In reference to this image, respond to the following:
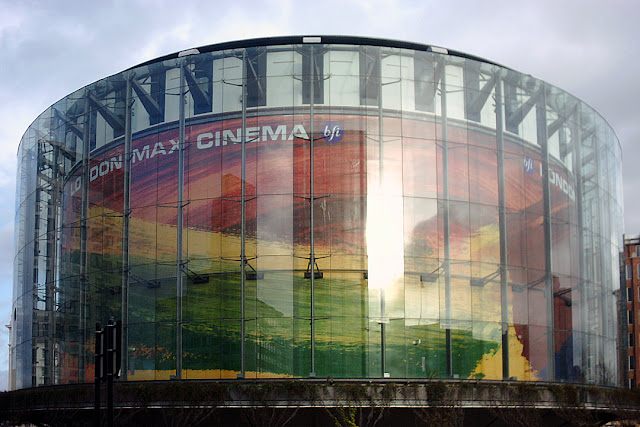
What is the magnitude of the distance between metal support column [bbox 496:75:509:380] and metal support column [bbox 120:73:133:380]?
18.7 m

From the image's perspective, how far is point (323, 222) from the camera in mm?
41969

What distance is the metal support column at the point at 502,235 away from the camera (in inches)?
1706

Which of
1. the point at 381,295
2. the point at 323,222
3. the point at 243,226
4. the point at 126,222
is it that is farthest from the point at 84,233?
the point at 381,295

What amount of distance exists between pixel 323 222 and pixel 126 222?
1054 centimetres

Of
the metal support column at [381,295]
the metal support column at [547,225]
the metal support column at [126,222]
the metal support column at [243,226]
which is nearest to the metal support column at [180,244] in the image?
the metal support column at [126,222]

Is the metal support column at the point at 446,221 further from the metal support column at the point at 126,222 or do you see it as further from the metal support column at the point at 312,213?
the metal support column at the point at 126,222

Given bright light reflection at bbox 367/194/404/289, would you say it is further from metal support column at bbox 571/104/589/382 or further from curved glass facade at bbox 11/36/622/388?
metal support column at bbox 571/104/589/382

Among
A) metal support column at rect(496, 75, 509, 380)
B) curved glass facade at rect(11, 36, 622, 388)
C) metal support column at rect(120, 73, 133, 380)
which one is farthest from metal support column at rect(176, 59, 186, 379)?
metal support column at rect(496, 75, 509, 380)

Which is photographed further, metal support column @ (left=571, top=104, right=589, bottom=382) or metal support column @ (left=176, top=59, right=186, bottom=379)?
metal support column @ (left=571, top=104, right=589, bottom=382)

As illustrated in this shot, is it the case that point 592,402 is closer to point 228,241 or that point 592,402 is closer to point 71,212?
point 228,241

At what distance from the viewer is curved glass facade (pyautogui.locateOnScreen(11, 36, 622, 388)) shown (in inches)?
1639

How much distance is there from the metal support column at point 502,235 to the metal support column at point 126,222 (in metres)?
18.7

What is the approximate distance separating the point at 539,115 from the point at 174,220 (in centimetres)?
2027

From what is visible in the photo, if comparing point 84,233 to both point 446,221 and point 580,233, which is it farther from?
point 580,233
